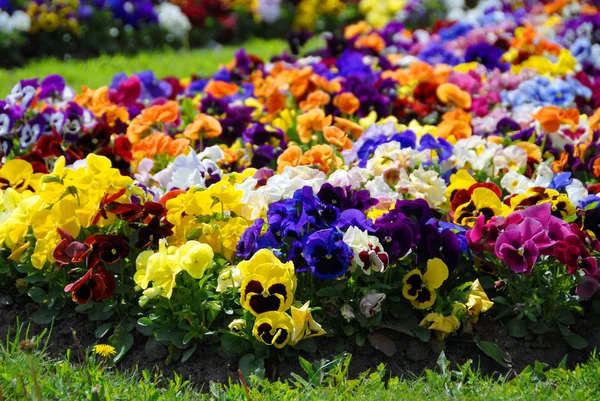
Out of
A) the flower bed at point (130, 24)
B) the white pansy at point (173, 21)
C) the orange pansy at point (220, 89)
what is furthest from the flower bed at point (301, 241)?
the white pansy at point (173, 21)

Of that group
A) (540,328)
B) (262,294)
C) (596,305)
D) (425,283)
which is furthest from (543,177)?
(262,294)

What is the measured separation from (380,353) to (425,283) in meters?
0.31

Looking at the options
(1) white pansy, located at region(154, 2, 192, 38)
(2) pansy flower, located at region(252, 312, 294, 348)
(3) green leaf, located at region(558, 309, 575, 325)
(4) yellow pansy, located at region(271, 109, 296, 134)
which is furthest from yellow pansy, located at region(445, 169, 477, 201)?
(1) white pansy, located at region(154, 2, 192, 38)

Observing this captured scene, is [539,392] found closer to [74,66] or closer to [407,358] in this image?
[407,358]

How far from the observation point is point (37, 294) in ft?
11.2

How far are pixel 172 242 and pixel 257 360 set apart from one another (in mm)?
620

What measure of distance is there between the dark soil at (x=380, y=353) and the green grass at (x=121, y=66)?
4342mm

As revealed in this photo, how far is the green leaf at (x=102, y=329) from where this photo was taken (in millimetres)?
3262

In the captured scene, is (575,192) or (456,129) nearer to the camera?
(575,192)

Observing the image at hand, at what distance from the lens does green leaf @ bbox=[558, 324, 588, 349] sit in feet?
10.7

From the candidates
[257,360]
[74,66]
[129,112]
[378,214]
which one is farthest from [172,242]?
[74,66]

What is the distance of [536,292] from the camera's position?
3279 mm

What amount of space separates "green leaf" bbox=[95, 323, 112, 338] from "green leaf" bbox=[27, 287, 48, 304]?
11.2 inches

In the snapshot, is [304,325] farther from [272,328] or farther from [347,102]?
[347,102]
